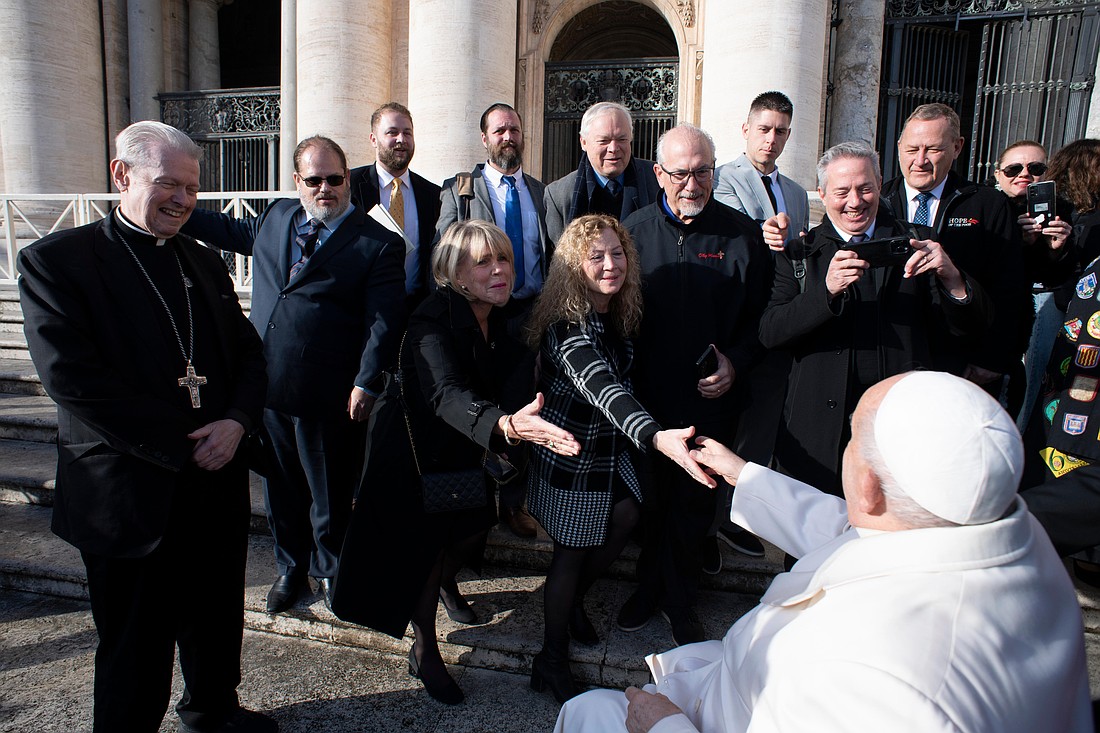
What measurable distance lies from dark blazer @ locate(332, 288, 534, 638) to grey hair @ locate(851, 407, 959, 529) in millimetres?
1603

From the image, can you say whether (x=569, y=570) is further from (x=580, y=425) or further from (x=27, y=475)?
(x=27, y=475)

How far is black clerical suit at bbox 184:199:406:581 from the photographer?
3209 millimetres

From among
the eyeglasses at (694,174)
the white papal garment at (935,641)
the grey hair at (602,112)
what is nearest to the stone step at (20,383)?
the grey hair at (602,112)

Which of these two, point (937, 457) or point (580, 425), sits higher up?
point (937, 457)

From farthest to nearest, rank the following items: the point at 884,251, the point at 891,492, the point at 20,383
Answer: the point at 20,383 → the point at 884,251 → the point at 891,492

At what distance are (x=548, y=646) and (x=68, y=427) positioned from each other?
1906mm

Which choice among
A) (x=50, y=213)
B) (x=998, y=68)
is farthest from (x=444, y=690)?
(x=50, y=213)

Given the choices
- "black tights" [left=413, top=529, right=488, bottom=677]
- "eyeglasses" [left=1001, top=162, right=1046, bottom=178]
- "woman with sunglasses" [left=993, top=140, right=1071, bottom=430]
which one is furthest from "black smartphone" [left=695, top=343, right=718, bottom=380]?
"eyeglasses" [left=1001, top=162, right=1046, bottom=178]

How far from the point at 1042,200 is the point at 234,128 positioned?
10.9 m

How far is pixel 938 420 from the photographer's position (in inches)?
46.8

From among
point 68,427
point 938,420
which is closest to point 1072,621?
point 938,420

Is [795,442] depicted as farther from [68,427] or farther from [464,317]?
[68,427]

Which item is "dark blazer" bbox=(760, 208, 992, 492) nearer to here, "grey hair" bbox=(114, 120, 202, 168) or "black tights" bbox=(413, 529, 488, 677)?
"black tights" bbox=(413, 529, 488, 677)

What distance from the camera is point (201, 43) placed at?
11.7 m
